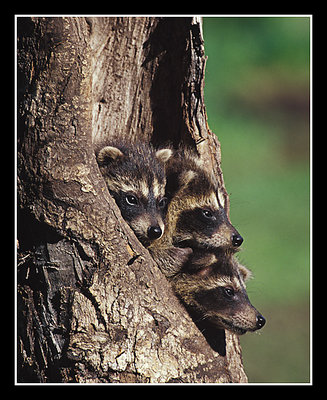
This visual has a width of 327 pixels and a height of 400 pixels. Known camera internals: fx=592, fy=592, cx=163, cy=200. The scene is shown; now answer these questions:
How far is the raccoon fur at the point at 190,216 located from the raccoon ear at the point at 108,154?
46 centimetres

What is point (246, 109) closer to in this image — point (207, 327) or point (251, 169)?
point (251, 169)

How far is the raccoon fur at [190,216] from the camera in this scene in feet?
13.8

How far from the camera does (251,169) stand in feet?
33.6

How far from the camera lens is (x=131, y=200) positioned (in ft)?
14.2

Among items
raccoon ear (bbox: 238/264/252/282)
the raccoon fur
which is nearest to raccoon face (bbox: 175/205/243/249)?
the raccoon fur

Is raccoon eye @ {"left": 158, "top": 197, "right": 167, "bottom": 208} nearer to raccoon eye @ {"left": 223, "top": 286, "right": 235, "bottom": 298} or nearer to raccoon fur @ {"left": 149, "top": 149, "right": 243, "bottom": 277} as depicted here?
raccoon fur @ {"left": 149, "top": 149, "right": 243, "bottom": 277}

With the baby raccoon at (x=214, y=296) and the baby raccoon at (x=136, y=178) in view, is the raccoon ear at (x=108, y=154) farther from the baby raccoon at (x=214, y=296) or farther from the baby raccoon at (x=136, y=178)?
the baby raccoon at (x=214, y=296)

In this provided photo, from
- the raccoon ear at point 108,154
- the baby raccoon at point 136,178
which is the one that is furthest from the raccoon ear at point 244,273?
the raccoon ear at point 108,154

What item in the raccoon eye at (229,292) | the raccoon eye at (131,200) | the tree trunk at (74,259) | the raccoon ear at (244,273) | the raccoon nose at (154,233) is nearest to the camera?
the tree trunk at (74,259)

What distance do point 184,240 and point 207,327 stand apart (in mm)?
654

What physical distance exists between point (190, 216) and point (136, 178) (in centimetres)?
50

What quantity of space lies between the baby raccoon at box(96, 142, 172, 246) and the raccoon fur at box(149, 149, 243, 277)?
0.36ft

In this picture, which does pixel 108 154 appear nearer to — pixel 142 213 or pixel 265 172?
pixel 142 213

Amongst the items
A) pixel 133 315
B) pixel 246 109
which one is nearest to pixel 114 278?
pixel 133 315
